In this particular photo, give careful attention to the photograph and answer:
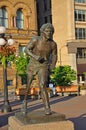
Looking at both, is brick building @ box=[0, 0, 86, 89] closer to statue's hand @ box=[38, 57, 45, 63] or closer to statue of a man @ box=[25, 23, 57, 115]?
statue of a man @ box=[25, 23, 57, 115]

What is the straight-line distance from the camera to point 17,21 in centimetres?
4925

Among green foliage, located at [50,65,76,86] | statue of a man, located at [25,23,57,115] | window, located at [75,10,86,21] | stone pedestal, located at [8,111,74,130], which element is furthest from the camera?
window, located at [75,10,86,21]

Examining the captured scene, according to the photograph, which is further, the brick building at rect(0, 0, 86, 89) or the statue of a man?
the brick building at rect(0, 0, 86, 89)

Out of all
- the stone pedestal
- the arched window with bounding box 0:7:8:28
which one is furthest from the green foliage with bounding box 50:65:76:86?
the stone pedestal

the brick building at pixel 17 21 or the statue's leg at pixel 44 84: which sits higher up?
the brick building at pixel 17 21

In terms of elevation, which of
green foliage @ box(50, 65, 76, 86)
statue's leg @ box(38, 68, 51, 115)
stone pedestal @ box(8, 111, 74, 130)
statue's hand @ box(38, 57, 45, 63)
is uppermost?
statue's hand @ box(38, 57, 45, 63)

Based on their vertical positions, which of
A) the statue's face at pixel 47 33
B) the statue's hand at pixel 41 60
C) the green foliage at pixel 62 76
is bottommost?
the green foliage at pixel 62 76

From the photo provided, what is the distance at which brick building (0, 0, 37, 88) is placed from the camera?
1895 inches

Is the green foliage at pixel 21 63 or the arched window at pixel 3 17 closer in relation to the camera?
the green foliage at pixel 21 63

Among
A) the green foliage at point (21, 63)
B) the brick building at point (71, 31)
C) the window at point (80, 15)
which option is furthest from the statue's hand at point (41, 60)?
the window at point (80, 15)

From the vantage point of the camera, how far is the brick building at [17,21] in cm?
4812

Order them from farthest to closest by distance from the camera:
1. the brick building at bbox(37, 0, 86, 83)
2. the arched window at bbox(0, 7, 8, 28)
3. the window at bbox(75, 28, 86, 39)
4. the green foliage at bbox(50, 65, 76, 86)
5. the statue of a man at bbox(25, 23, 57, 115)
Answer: the window at bbox(75, 28, 86, 39) < the brick building at bbox(37, 0, 86, 83) < the arched window at bbox(0, 7, 8, 28) < the green foliage at bbox(50, 65, 76, 86) < the statue of a man at bbox(25, 23, 57, 115)

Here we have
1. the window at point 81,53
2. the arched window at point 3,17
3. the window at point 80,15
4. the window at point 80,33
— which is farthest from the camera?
the window at point 81,53

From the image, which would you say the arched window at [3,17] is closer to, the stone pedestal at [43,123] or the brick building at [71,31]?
the brick building at [71,31]
